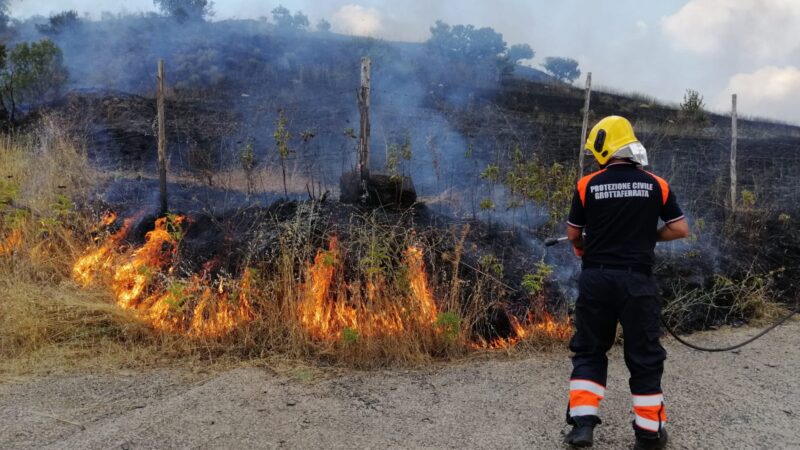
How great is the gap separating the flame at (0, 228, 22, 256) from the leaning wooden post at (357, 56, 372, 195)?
13.2 feet

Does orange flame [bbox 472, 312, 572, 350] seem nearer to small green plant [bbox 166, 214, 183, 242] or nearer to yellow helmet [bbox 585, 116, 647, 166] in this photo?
yellow helmet [bbox 585, 116, 647, 166]

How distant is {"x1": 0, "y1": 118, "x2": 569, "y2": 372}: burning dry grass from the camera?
4.44 m

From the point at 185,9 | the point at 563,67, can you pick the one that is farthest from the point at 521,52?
the point at 185,9

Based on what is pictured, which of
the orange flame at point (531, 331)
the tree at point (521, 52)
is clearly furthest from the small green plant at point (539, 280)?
the tree at point (521, 52)

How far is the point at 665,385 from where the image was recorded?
3969 millimetres

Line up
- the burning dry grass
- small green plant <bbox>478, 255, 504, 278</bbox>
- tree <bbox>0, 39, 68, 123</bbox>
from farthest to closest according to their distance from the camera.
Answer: tree <bbox>0, 39, 68, 123</bbox> → small green plant <bbox>478, 255, 504, 278</bbox> → the burning dry grass

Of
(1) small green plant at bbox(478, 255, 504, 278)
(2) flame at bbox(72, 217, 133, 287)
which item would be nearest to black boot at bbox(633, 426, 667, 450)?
(1) small green plant at bbox(478, 255, 504, 278)

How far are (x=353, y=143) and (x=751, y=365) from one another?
10739 millimetres

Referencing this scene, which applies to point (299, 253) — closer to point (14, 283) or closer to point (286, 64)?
point (14, 283)

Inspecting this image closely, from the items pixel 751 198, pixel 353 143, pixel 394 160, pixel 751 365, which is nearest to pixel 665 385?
pixel 751 365

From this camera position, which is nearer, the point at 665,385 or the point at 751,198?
the point at 665,385

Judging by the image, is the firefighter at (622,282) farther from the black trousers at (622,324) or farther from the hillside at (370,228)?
the hillside at (370,228)

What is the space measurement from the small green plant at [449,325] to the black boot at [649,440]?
68.7 inches

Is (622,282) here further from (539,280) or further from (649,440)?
(539,280)
